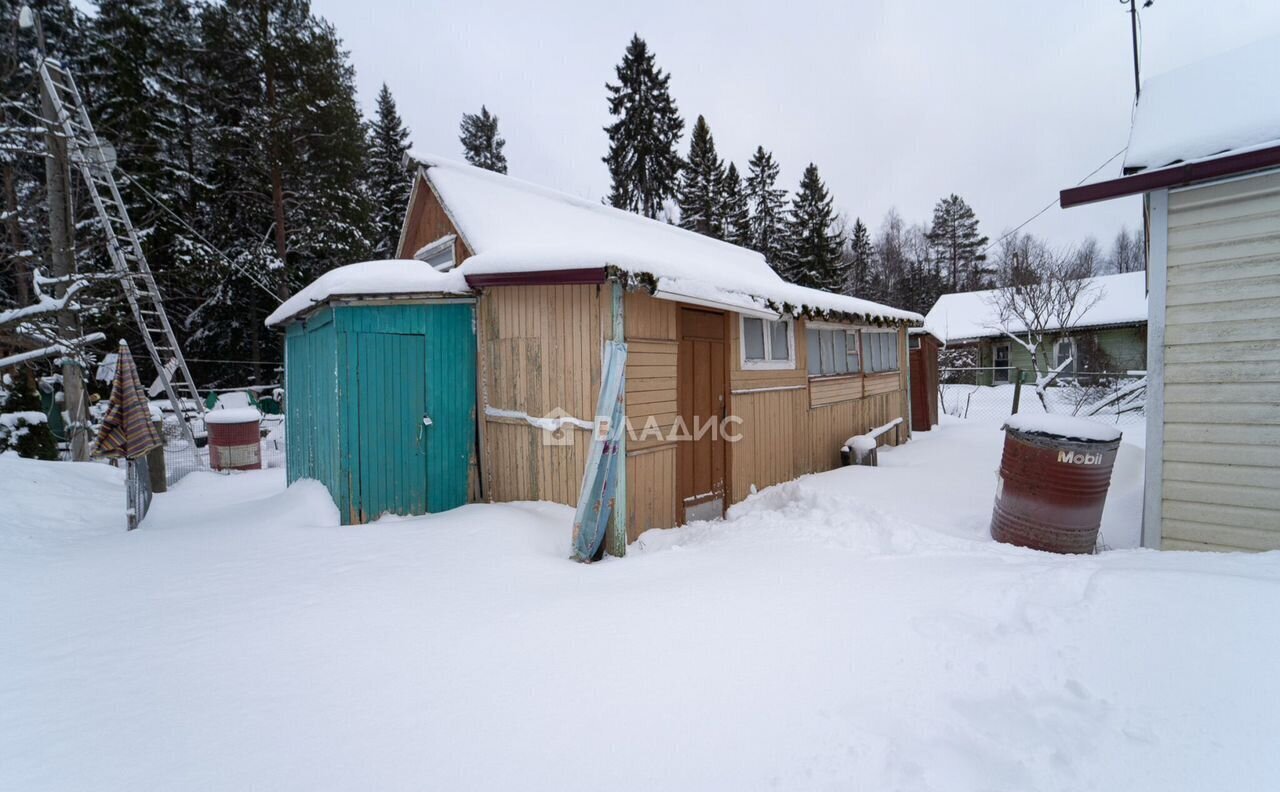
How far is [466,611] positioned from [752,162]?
35.2 m

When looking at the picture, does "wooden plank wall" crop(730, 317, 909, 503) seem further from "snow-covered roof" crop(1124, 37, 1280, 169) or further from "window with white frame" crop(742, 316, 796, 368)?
"snow-covered roof" crop(1124, 37, 1280, 169)

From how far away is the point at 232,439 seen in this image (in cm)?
1070

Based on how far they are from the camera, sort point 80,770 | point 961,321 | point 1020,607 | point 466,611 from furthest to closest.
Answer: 1. point 961,321
2. point 466,611
3. point 1020,607
4. point 80,770

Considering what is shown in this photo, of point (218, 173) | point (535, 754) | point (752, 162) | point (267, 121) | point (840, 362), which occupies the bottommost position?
point (535, 754)

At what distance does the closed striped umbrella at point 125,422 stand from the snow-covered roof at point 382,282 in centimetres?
222

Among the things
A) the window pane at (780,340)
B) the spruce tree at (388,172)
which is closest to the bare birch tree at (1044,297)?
the window pane at (780,340)

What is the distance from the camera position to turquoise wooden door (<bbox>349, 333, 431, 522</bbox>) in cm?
543

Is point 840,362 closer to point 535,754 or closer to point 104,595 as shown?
point 535,754

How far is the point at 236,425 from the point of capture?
35.3 ft

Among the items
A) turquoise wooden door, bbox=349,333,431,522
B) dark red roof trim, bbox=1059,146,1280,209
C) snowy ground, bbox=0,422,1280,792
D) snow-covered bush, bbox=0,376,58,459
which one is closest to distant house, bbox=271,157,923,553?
turquoise wooden door, bbox=349,333,431,522

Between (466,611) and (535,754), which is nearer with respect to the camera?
(535,754)

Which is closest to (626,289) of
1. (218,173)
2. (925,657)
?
(925,657)

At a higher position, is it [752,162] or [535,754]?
[752,162]

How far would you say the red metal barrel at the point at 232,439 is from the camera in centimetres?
1066
